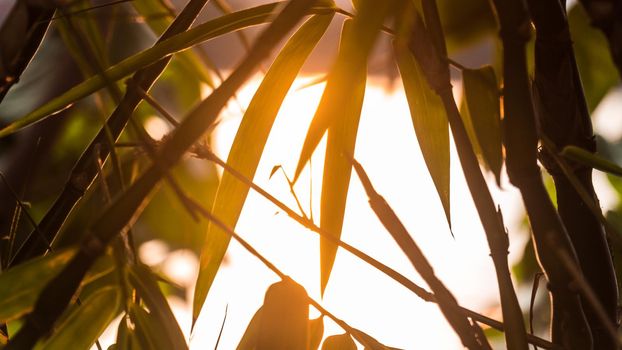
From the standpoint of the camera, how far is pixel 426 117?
0.34m

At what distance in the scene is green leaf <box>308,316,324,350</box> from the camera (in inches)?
12.7

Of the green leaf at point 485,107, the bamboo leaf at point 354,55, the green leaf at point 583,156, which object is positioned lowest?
the bamboo leaf at point 354,55

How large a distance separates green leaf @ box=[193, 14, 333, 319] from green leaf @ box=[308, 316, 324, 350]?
2.2 inches

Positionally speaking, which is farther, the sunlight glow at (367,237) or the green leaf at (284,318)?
the sunlight glow at (367,237)

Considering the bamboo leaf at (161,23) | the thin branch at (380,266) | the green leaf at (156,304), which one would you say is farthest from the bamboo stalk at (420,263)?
the bamboo leaf at (161,23)

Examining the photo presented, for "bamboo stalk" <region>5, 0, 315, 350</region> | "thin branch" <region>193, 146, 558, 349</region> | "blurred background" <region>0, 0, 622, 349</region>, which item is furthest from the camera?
"blurred background" <region>0, 0, 622, 349</region>

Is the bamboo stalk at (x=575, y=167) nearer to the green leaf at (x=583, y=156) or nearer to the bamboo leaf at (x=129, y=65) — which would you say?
the green leaf at (x=583, y=156)

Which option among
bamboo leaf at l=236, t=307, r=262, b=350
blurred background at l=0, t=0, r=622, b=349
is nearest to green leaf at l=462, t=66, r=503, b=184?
blurred background at l=0, t=0, r=622, b=349

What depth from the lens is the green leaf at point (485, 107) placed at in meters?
0.29

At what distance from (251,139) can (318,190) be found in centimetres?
10

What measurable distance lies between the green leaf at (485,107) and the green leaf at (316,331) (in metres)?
0.11

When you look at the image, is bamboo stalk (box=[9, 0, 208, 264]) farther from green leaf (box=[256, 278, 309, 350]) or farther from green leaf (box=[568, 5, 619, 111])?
green leaf (box=[568, 5, 619, 111])

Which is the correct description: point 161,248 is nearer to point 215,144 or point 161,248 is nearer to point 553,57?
point 215,144

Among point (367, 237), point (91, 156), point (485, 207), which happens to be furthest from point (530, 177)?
point (367, 237)
